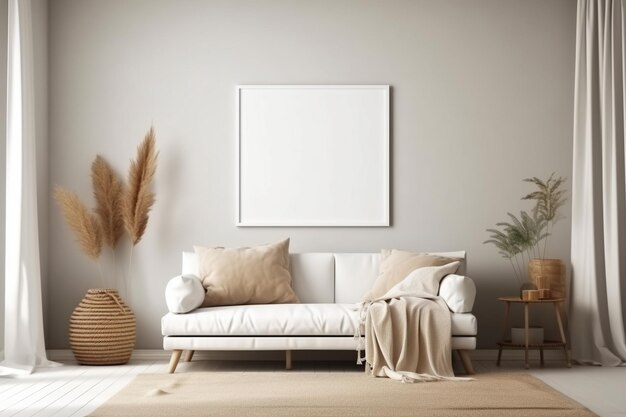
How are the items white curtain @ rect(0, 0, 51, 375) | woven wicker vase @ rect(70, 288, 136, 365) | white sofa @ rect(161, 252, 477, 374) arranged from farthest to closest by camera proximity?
woven wicker vase @ rect(70, 288, 136, 365) → white curtain @ rect(0, 0, 51, 375) → white sofa @ rect(161, 252, 477, 374)

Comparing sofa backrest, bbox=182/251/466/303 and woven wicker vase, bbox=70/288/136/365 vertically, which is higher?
sofa backrest, bbox=182/251/466/303

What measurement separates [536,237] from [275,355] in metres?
2.24

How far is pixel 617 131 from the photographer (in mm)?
6324

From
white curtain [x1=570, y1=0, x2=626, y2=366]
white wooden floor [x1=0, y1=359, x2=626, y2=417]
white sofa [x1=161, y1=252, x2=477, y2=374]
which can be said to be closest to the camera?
white wooden floor [x1=0, y1=359, x2=626, y2=417]

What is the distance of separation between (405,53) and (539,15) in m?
1.11

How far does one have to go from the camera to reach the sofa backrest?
6.34 meters

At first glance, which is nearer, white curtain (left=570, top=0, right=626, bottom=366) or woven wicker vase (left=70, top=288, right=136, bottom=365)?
woven wicker vase (left=70, top=288, right=136, bottom=365)

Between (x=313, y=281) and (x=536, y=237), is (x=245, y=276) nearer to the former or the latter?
(x=313, y=281)

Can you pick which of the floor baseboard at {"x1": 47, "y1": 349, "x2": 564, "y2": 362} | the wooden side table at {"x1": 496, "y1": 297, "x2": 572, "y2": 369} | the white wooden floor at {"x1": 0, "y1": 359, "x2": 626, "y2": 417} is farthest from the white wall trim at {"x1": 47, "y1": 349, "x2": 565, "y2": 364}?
the wooden side table at {"x1": 496, "y1": 297, "x2": 572, "y2": 369}

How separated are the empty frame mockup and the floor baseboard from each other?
1.02m

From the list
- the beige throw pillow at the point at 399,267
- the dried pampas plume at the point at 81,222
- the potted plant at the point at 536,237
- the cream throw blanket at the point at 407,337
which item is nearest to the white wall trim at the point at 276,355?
the potted plant at the point at 536,237

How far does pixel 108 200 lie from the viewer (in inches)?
258

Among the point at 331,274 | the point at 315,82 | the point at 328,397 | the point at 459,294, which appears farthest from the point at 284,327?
the point at 315,82

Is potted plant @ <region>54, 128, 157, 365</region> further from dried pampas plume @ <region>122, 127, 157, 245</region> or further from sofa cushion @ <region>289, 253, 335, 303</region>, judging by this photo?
sofa cushion @ <region>289, 253, 335, 303</region>
